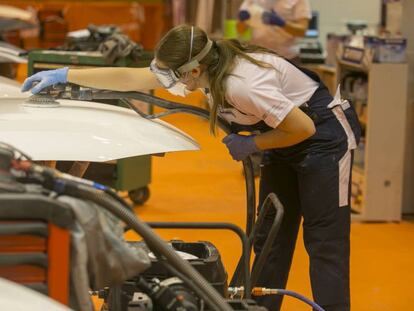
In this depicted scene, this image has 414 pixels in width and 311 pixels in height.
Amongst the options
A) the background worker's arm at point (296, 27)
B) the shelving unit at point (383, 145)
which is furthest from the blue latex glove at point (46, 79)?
the background worker's arm at point (296, 27)

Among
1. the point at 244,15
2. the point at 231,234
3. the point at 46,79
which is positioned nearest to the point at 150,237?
the point at 46,79

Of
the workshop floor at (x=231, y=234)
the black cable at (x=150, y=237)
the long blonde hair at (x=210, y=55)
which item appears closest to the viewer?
the black cable at (x=150, y=237)

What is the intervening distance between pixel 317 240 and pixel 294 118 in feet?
1.81

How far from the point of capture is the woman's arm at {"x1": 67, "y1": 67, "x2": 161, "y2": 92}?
360cm

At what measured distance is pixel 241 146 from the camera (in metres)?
3.54

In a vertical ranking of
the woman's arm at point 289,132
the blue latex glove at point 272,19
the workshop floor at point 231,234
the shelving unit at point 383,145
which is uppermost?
the blue latex glove at point 272,19

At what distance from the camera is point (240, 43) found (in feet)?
11.8

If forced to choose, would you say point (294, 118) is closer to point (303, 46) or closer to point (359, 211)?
point (359, 211)

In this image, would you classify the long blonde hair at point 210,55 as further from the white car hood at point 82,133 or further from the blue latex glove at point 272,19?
the blue latex glove at point 272,19

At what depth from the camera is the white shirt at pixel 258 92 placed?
3340 millimetres

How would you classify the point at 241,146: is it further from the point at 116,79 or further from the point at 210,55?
the point at 116,79

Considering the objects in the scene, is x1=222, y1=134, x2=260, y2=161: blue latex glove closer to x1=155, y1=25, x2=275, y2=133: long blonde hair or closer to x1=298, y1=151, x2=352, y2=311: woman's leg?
x1=155, y1=25, x2=275, y2=133: long blonde hair

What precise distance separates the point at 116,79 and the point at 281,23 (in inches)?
160

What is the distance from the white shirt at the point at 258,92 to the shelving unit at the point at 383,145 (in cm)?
297
